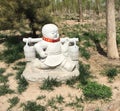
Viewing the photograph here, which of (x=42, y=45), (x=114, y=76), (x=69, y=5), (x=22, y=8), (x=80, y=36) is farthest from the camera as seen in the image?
(x=69, y=5)

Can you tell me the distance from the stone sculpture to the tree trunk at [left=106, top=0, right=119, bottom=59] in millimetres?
3047

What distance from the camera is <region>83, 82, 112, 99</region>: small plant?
8.31 meters

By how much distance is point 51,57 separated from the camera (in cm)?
873

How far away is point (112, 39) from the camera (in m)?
11.7

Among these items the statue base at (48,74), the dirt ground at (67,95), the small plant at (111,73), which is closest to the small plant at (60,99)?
the dirt ground at (67,95)

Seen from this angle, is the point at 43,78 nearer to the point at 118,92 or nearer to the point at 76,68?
the point at 76,68

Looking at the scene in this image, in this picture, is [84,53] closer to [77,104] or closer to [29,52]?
[29,52]

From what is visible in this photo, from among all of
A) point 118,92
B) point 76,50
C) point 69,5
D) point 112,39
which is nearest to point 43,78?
point 76,50

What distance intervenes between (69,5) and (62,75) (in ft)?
105

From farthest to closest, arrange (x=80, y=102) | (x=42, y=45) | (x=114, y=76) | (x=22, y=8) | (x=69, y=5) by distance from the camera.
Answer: (x=69, y=5) < (x=22, y=8) < (x=114, y=76) < (x=42, y=45) < (x=80, y=102)

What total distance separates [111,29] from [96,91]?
154 inches

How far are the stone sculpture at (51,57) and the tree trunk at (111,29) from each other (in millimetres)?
3047

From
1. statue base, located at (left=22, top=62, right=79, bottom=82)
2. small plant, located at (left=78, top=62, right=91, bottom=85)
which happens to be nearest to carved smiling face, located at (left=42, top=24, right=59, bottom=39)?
statue base, located at (left=22, top=62, right=79, bottom=82)

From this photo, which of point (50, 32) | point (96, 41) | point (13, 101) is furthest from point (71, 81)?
point (96, 41)
